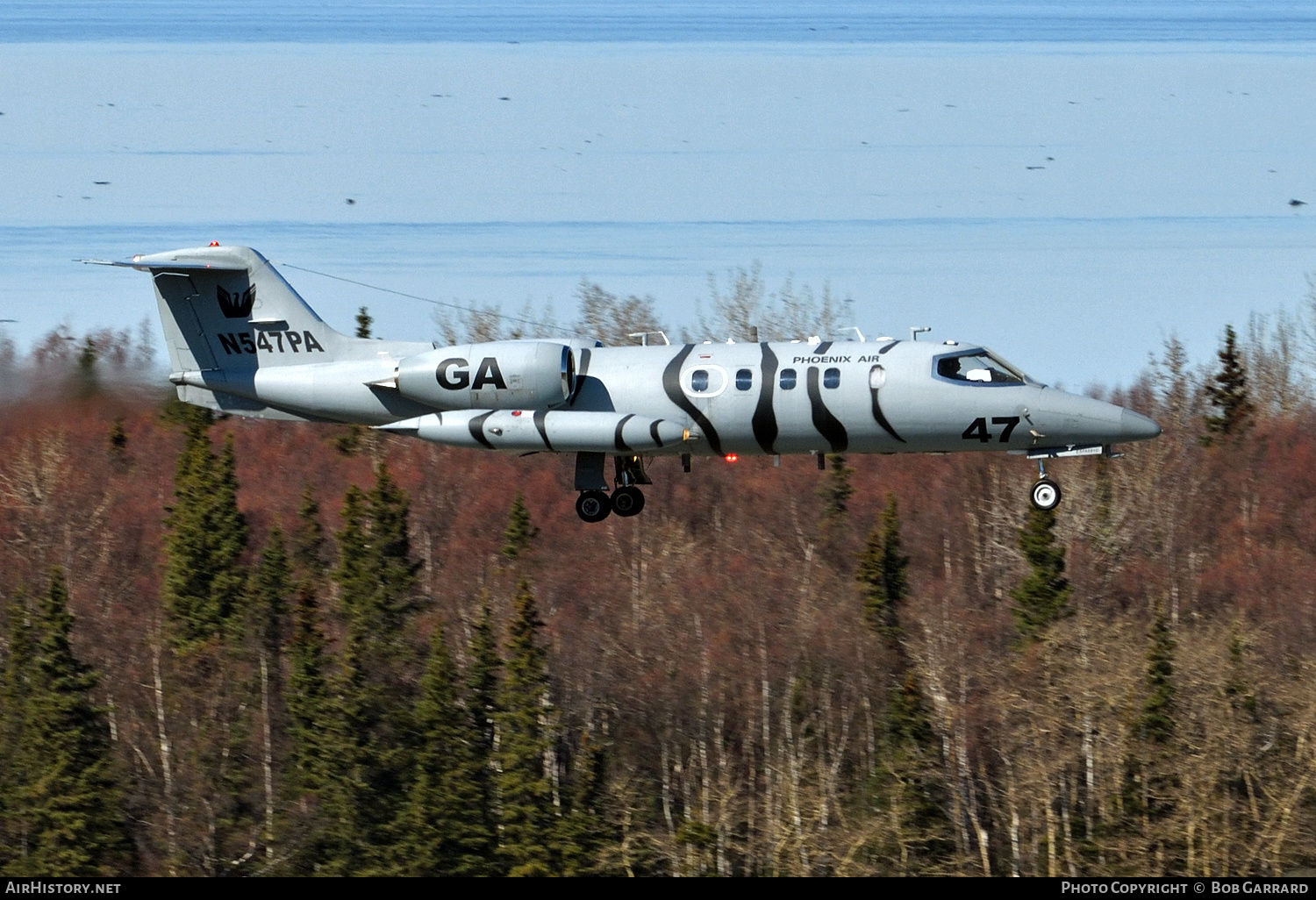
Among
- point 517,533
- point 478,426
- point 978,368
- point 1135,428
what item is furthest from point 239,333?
point 517,533

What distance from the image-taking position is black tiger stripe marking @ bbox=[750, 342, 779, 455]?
35.2 metres

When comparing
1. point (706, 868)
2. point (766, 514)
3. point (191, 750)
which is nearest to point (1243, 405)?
point (766, 514)

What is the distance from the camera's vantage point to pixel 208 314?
39.0 metres

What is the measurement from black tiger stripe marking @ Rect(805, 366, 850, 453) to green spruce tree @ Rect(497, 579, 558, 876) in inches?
1413

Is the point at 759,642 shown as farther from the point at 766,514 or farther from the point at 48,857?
the point at 48,857

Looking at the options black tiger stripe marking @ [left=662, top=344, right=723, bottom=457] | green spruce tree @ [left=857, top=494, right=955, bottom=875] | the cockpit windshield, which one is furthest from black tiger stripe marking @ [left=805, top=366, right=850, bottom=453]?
green spruce tree @ [left=857, top=494, right=955, bottom=875]

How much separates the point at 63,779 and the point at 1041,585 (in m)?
44.3

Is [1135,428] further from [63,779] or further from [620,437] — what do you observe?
[63,779]

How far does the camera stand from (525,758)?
70250mm

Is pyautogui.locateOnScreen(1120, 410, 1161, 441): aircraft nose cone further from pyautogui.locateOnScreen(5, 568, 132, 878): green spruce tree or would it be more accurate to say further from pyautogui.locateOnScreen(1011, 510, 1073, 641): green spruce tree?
pyautogui.locateOnScreen(5, 568, 132, 878): green spruce tree

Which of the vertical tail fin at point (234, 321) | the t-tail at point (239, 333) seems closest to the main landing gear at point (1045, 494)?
the t-tail at point (239, 333)

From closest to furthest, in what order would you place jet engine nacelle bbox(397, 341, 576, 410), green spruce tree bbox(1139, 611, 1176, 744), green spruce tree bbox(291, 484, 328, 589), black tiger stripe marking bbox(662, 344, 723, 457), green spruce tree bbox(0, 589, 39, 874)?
1. black tiger stripe marking bbox(662, 344, 723, 457)
2. jet engine nacelle bbox(397, 341, 576, 410)
3. green spruce tree bbox(0, 589, 39, 874)
4. green spruce tree bbox(1139, 611, 1176, 744)
5. green spruce tree bbox(291, 484, 328, 589)

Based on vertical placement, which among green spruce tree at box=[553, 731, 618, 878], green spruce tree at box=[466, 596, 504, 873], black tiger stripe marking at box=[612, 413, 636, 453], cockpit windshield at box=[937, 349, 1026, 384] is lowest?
green spruce tree at box=[553, 731, 618, 878]

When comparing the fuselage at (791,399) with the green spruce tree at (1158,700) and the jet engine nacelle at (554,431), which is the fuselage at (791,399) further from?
the green spruce tree at (1158,700)
